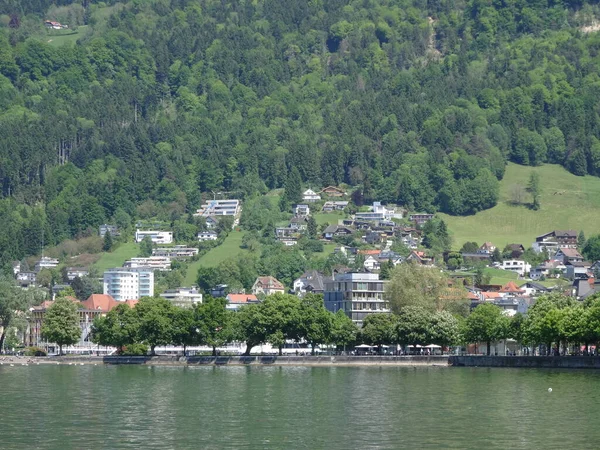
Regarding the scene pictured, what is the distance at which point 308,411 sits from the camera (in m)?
85.2

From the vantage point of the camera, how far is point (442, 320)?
14975cm

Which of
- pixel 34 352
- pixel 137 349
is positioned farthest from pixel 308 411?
pixel 34 352

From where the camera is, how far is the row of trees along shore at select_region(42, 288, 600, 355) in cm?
14662

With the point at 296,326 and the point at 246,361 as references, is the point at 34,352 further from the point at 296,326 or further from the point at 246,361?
the point at 296,326

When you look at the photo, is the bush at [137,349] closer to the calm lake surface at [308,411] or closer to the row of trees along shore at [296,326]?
the row of trees along shore at [296,326]

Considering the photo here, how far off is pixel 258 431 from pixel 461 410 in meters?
14.1

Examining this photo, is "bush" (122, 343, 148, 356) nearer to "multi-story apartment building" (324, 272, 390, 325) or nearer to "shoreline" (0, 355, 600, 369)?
"shoreline" (0, 355, 600, 369)

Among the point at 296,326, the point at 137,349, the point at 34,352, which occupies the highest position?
the point at 296,326

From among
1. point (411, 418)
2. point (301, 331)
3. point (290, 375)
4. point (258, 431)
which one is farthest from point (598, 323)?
point (258, 431)

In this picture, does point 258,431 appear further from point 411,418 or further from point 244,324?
point 244,324

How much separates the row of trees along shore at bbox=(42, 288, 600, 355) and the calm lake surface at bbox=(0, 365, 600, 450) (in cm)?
2258

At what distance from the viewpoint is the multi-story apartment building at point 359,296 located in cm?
18238

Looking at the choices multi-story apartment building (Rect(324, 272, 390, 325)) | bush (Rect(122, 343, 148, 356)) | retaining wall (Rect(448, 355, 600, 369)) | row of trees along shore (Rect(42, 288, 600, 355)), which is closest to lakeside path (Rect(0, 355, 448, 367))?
bush (Rect(122, 343, 148, 356))

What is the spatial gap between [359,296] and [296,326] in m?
31.1
